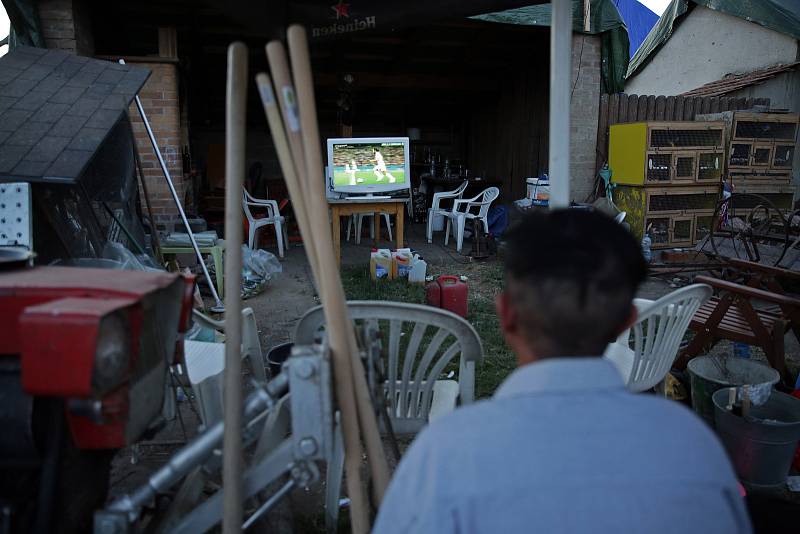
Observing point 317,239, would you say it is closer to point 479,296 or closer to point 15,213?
point 15,213

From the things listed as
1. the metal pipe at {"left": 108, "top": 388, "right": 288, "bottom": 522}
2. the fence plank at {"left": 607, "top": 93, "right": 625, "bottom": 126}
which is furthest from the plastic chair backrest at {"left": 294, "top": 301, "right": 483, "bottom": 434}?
the fence plank at {"left": 607, "top": 93, "right": 625, "bottom": 126}

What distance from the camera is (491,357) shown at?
3902 mm

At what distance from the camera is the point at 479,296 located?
18.3 ft

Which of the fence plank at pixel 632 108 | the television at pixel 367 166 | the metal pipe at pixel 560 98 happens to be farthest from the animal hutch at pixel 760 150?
the metal pipe at pixel 560 98

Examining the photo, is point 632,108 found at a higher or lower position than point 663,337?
higher

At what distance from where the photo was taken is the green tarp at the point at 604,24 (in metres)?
7.30

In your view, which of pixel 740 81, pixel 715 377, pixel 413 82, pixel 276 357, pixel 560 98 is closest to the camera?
pixel 560 98

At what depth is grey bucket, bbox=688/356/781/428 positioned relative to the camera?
2.77 m

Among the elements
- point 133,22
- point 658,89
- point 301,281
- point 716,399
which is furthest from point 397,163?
point 658,89

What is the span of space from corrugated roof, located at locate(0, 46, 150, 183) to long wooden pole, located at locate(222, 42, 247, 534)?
1958 mm

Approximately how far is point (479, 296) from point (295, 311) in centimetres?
180

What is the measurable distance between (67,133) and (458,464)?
344cm

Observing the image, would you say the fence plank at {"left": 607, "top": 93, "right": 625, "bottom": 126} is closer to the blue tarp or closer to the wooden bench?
Result: the wooden bench

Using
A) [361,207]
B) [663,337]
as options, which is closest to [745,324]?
[663,337]
